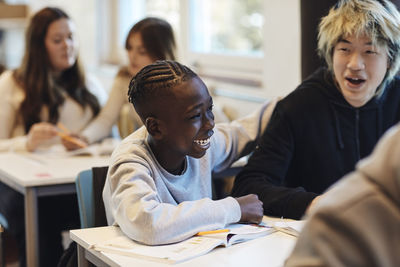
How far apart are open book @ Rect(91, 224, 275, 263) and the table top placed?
2.79ft

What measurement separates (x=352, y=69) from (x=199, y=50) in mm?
2348

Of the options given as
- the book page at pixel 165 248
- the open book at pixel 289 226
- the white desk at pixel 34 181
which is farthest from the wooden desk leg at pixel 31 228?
the open book at pixel 289 226

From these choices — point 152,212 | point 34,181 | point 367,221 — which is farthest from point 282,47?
point 367,221

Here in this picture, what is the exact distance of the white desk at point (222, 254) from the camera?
4.57 ft

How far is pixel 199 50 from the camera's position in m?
4.19

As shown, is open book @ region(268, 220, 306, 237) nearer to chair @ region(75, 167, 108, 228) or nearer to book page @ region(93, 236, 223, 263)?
book page @ region(93, 236, 223, 263)

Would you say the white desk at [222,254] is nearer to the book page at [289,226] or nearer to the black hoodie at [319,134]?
the book page at [289,226]

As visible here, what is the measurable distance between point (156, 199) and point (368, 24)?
808 millimetres

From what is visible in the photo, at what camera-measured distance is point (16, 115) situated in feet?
10.3

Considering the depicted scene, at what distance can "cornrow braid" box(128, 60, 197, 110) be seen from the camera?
1.63 m

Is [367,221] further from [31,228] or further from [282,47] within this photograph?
[282,47]

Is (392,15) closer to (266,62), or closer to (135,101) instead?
(135,101)

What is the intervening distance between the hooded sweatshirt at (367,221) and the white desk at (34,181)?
174cm

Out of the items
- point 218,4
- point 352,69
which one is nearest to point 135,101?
point 352,69
